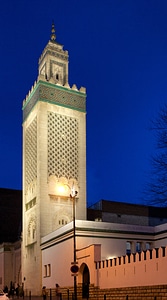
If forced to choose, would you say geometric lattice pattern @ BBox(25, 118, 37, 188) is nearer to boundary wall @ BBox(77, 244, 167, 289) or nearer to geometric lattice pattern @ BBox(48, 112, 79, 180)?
geometric lattice pattern @ BBox(48, 112, 79, 180)

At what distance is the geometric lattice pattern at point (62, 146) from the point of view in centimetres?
4141

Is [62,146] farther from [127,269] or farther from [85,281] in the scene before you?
[127,269]

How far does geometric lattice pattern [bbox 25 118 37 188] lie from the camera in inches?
1670

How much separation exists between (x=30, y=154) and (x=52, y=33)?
14.0 meters

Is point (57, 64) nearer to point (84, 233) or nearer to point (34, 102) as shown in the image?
point (34, 102)

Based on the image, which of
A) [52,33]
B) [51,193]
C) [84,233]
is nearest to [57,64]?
[52,33]

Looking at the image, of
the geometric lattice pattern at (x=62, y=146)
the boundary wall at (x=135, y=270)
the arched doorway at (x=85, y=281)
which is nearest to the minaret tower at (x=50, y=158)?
the geometric lattice pattern at (x=62, y=146)

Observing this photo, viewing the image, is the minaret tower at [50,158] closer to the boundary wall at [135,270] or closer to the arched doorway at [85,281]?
the arched doorway at [85,281]

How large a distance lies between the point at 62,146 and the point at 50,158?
1.81m

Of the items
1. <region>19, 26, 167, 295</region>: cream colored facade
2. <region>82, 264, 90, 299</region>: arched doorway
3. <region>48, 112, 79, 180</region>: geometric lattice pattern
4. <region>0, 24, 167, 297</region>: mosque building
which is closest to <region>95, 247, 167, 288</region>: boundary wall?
<region>82, 264, 90, 299</region>: arched doorway

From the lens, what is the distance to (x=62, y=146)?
138ft

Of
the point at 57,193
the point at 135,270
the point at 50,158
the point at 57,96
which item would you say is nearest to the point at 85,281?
the point at 135,270

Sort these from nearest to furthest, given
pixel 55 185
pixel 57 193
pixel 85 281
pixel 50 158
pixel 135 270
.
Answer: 1. pixel 135 270
2. pixel 85 281
3. pixel 57 193
4. pixel 55 185
5. pixel 50 158

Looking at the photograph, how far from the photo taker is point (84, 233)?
3322 cm
